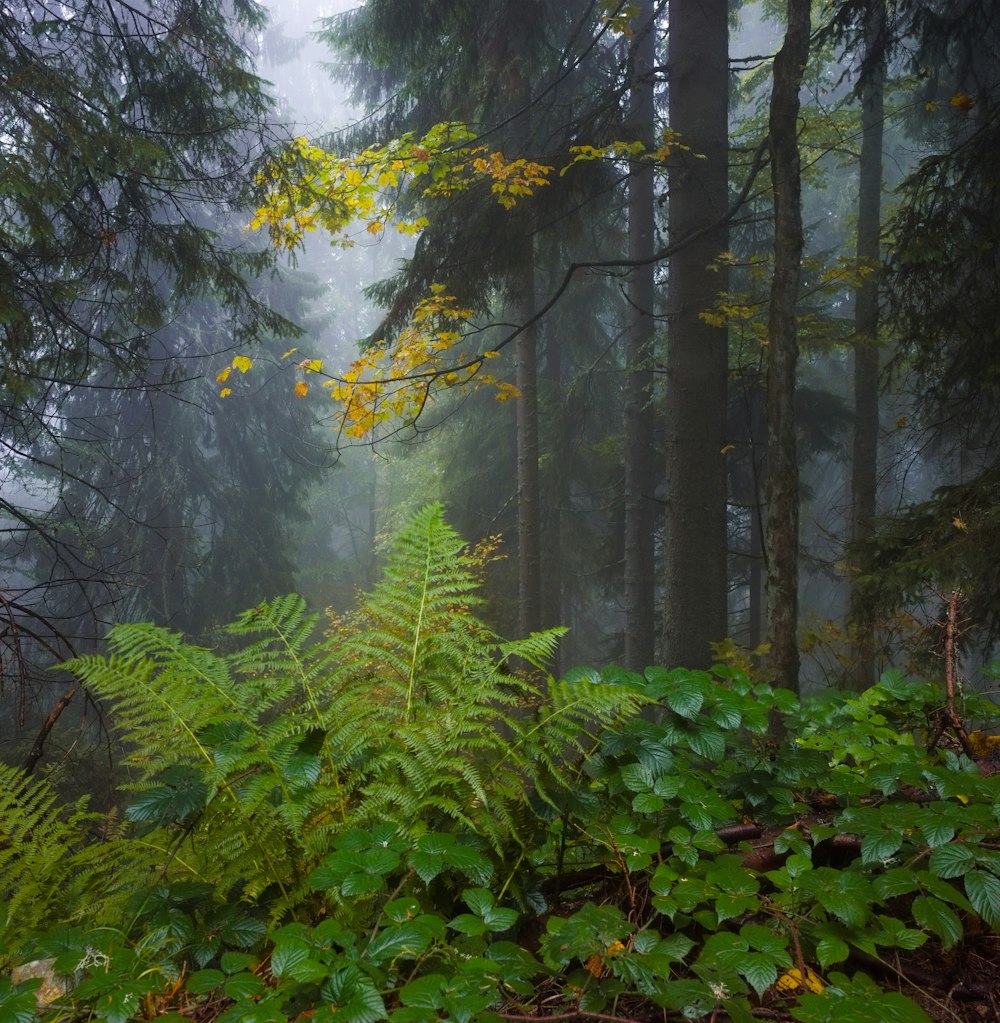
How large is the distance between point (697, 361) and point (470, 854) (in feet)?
17.6

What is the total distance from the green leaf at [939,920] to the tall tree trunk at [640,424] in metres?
8.38

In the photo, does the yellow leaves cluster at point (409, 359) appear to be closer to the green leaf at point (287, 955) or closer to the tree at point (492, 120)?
the tree at point (492, 120)

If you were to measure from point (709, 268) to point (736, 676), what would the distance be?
4782mm

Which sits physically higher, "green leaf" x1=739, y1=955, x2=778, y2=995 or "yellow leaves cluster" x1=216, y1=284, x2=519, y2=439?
"yellow leaves cluster" x1=216, y1=284, x2=519, y2=439

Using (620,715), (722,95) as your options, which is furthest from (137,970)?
(722,95)

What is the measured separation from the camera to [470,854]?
1391 millimetres

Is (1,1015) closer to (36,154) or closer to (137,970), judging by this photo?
(137,970)

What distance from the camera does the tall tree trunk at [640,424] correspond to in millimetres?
9914

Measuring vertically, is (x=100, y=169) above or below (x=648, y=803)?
above

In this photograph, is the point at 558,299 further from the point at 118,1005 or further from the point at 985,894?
the point at 118,1005

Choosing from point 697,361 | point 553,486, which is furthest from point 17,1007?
point 553,486

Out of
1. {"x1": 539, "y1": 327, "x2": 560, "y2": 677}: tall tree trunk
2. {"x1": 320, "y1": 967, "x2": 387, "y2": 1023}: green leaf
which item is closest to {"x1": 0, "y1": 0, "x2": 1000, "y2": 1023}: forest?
{"x1": 320, "y1": 967, "x2": 387, "y2": 1023}: green leaf

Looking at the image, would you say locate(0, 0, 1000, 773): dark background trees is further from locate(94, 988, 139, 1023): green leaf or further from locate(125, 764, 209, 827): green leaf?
locate(94, 988, 139, 1023): green leaf

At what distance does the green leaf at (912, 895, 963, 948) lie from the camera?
1.29 metres
